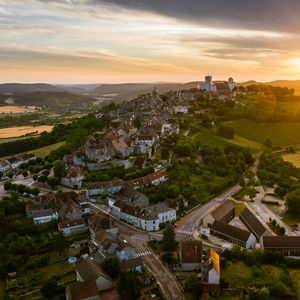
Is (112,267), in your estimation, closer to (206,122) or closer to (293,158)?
(293,158)

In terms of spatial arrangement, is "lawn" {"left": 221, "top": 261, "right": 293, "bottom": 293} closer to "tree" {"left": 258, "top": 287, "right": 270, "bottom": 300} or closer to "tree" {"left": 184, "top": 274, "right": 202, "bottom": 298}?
"tree" {"left": 258, "top": 287, "right": 270, "bottom": 300}

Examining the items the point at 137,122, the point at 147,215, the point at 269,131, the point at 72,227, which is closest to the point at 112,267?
the point at 147,215

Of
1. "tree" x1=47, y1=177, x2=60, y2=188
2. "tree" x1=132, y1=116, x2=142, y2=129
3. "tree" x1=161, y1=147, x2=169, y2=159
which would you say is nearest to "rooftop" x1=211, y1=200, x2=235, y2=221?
"tree" x1=161, y1=147, x2=169, y2=159

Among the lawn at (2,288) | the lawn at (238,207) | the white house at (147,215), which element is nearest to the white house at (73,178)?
the white house at (147,215)

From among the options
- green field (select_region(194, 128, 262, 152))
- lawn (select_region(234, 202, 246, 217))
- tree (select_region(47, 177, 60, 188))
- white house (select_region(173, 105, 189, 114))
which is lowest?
lawn (select_region(234, 202, 246, 217))

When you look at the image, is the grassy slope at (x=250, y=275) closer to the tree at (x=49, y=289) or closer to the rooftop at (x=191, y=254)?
the rooftop at (x=191, y=254)

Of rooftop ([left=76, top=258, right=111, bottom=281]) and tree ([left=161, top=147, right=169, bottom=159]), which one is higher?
tree ([left=161, top=147, right=169, bottom=159])
